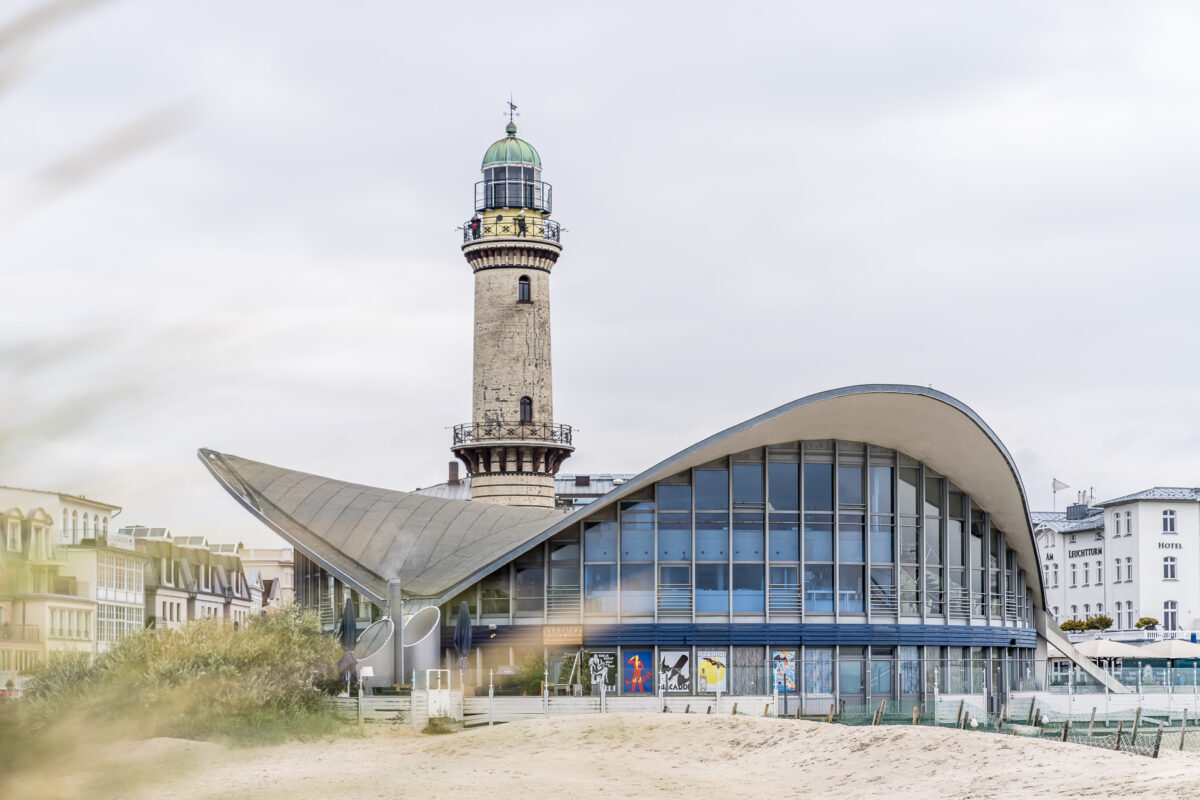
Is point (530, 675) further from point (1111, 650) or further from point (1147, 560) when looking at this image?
point (1147, 560)

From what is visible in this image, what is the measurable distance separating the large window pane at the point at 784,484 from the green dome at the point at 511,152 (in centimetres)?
2973

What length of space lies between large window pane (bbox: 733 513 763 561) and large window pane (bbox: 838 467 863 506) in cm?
254

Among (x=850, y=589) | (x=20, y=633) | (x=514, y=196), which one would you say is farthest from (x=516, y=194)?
(x=20, y=633)

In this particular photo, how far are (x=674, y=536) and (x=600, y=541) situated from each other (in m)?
2.07

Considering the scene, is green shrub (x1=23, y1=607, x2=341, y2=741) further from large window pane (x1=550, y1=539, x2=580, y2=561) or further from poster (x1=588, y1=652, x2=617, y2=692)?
poster (x1=588, y1=652, x2=617, y2=692)

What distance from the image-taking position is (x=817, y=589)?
46.0 m

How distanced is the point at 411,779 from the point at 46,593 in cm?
2768

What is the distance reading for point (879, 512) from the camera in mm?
46500

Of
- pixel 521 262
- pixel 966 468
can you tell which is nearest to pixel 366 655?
pixel 966 468

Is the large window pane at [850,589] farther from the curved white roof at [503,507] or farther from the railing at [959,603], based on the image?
the curved white roof at [503,507]

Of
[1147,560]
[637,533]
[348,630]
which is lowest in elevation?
[348,630]

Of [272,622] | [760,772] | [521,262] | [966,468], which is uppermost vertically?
[521,262]

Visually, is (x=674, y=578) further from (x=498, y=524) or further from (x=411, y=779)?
(x=411, y=779)

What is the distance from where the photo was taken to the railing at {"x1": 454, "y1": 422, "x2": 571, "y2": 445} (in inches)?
2655
